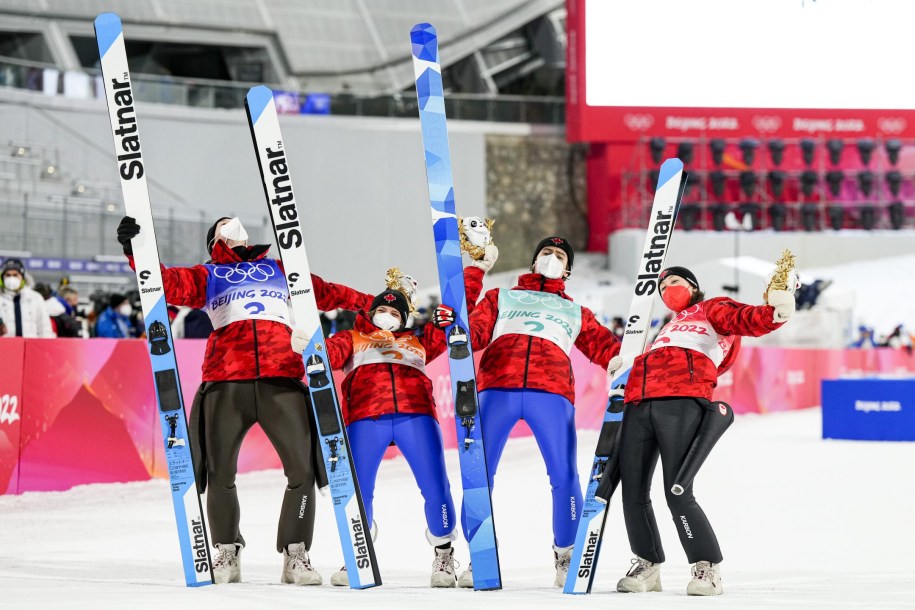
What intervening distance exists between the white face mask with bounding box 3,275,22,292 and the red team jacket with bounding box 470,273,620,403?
5.97m

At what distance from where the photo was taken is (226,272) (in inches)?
232

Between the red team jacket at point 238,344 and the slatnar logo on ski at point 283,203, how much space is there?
23cm

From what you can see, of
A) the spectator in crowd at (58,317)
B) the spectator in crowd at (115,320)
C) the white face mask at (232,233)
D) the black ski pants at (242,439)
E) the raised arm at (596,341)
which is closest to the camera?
the black ski pants at (242,439)

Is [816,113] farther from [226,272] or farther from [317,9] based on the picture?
[226,272]

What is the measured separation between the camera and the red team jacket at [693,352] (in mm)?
5516

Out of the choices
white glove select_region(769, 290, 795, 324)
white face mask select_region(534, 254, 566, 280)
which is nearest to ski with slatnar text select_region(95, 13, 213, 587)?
white face mask select_region(534, 254, 566, 280)

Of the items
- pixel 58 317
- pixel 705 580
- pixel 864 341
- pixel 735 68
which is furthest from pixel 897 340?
pixel 705 580

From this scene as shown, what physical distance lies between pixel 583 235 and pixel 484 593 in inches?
1337

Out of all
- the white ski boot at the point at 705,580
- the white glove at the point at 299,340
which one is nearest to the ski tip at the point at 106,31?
the white glove at the point at 299,340

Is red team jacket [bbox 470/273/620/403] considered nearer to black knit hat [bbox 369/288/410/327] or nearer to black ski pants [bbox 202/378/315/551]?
black knit hat [bbox 369/288/410/327]

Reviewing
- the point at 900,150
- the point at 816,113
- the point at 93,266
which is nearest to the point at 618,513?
the point at 93,266

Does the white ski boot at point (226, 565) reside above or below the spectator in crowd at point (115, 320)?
below

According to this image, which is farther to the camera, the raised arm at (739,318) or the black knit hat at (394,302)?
the black knit hat at (394,302)

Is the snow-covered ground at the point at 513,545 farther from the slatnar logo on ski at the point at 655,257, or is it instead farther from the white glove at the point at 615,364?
the slatnar logo on ski at the point at 655,257
